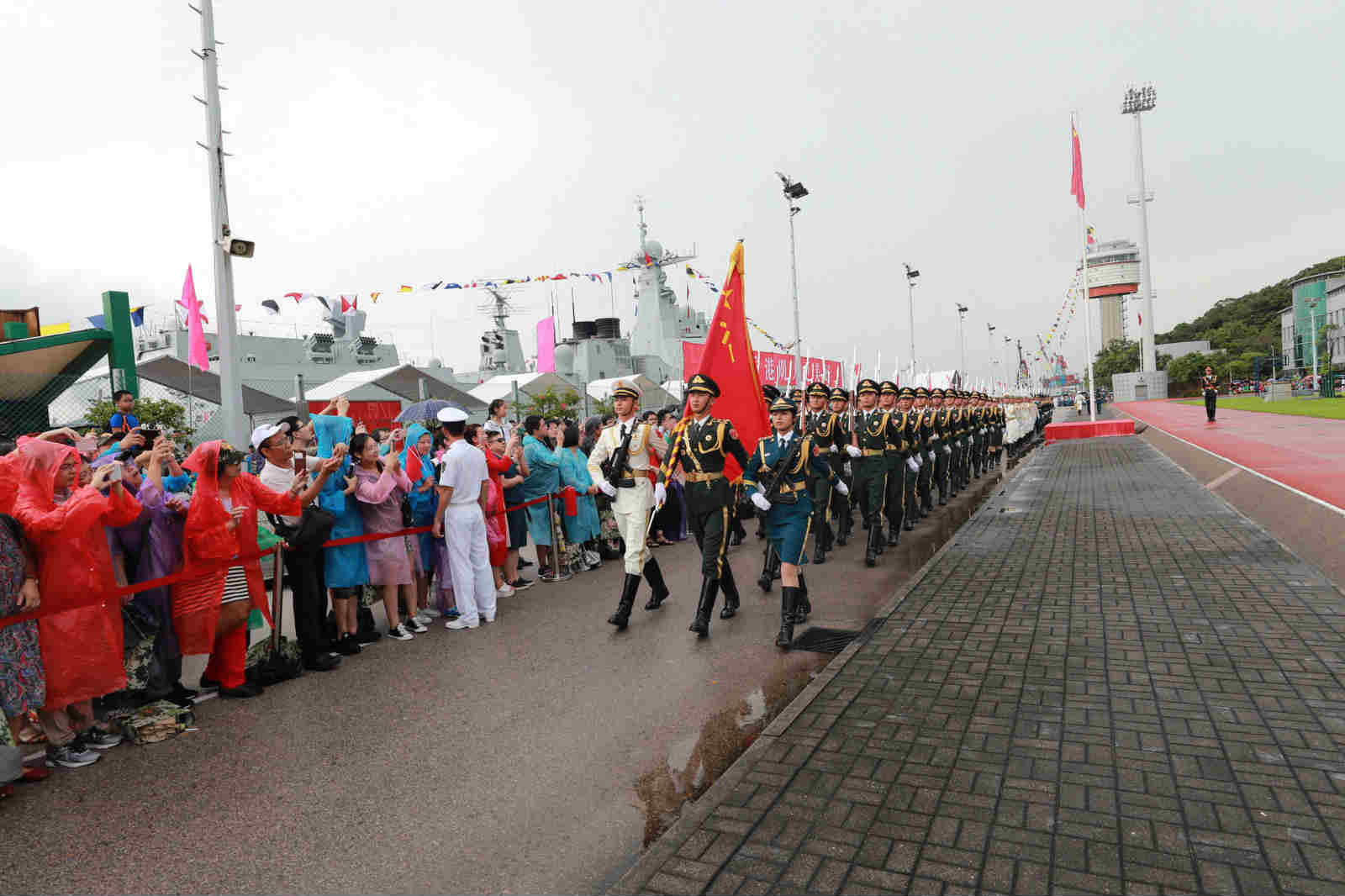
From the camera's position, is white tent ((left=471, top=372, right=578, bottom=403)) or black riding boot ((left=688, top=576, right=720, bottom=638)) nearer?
black riding boot ((left=688, top=576, right=720, bottom=638))

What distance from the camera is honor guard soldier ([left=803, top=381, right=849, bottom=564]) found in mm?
7918

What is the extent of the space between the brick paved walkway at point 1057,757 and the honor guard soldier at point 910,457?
12.3 ft

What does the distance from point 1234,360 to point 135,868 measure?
101 m

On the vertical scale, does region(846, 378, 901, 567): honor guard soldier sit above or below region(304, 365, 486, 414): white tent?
below

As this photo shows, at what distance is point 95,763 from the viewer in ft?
13.4

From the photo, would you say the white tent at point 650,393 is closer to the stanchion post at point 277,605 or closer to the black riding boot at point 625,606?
the black riding boot at point 625,606

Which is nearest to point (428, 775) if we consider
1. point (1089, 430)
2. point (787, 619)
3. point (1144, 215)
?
point (787, 619)

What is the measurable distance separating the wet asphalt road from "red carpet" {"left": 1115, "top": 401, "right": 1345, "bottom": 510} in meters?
7.40

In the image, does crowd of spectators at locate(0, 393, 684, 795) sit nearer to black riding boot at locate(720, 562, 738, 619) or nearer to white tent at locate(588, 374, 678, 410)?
black riding boot at locate(720, 562, 738, 619)

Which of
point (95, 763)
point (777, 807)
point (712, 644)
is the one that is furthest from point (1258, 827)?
point (95, 763)

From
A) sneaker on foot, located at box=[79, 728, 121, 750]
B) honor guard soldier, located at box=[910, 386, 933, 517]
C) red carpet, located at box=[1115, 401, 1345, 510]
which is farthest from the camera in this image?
honor guard soldier, located at box=[910, 386, 933, 517]

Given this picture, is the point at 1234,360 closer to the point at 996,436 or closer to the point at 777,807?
the point at 996,436

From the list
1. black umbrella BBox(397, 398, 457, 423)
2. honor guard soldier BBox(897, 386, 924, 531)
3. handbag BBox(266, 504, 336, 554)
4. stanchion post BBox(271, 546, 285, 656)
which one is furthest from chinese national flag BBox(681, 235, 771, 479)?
stanchion post BBox(271, 546, 285, 656)

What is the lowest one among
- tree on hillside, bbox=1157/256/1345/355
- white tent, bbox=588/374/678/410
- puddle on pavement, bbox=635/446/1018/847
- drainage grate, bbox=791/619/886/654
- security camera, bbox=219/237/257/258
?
drainage grate, bbox=791/619/886/654
